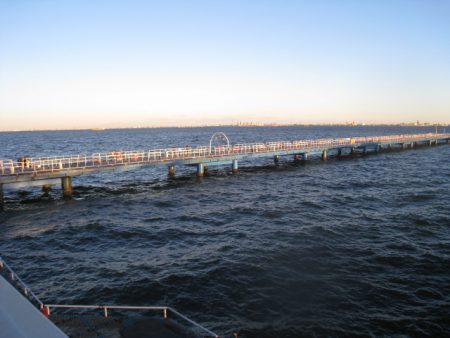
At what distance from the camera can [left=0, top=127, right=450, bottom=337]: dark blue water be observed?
42.5ft

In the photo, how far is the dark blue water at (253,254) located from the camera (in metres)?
12.9

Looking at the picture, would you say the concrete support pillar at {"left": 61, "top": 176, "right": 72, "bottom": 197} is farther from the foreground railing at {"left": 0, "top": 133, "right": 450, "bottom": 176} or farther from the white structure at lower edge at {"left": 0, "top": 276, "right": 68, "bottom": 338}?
the white structure at lower edge at {"left": 0, "top": 276, "right": 68, "bottom": 338}

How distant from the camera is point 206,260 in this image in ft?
58.4

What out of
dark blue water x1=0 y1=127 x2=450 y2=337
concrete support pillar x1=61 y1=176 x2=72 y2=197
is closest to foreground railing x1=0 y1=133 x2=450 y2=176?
concrete support pillar x1=61 y1=176 x2=72 y2=197

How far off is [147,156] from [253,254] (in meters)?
27.0

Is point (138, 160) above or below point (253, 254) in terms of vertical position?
above

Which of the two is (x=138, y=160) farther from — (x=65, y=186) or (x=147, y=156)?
(x=65, y=186)

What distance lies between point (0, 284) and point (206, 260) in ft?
36.7

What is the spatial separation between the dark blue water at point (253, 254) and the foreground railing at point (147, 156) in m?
3.18

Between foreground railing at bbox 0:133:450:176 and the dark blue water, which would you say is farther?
foreground railing at bbox 0:133:450:176

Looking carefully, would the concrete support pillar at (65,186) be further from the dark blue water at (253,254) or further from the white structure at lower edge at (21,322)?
the white structure at lower edge at (21,322)

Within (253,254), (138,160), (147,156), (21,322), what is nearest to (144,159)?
(147,156)

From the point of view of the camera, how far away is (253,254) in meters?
18.4

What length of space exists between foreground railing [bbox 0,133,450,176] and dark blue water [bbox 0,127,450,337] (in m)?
3.18
